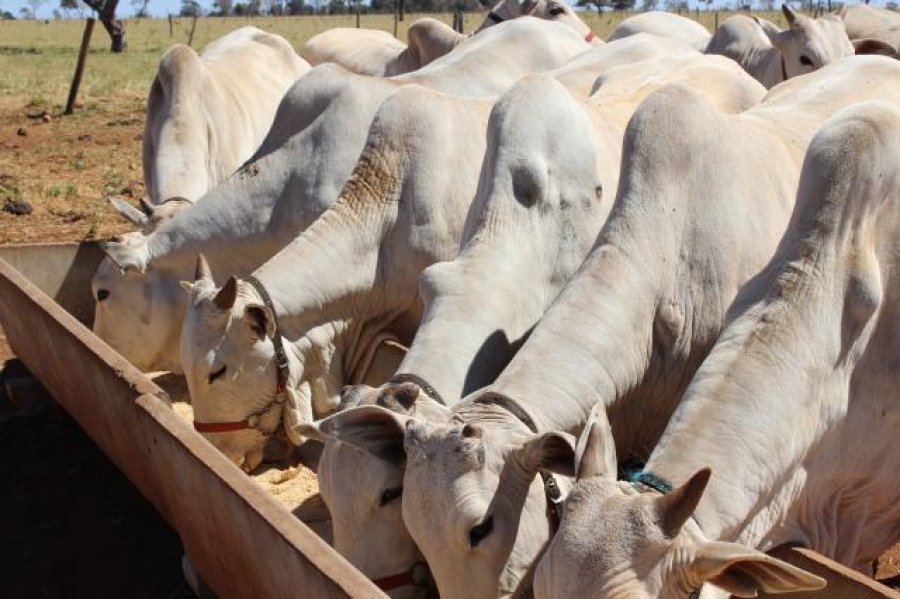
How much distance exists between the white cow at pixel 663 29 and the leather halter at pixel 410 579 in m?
7.26

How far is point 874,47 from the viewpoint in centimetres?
961

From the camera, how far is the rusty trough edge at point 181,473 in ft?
11.2

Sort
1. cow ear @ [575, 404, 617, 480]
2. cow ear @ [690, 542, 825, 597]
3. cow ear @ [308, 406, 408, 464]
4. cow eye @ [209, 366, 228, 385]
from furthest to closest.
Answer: cow eye @ [209, 366, 228, 385]
cow ear @ [308, 406, 408, 464]
cow ear @ [575, 404, 617, 480]
cow ear @ [690, 542, 825, 597]

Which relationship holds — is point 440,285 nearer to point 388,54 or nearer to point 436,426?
point 436,426

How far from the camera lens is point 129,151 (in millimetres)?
14867

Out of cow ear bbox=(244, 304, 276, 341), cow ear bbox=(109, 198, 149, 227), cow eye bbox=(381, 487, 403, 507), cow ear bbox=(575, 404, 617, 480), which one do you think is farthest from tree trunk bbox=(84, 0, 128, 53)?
cow ear bbox=(575, 404, 617, 480)

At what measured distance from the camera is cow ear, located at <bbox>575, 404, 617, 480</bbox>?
2.84m

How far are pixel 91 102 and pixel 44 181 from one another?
6.85 metres

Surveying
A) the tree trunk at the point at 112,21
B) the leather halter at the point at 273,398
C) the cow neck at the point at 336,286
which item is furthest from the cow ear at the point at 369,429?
the tree trunk at the point at 112,21

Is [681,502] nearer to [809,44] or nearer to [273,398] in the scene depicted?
[273,398]

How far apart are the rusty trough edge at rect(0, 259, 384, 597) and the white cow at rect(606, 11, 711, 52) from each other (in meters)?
5.94

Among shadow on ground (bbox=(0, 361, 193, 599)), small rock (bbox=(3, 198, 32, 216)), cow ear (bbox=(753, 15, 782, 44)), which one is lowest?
small rock (bbox=(3, 198, 32, 216))

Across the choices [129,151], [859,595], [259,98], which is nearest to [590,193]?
[859,595]

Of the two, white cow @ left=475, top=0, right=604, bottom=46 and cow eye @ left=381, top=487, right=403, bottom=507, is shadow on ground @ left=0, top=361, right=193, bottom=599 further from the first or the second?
white cow @ left=475, top=0, right=604, bottom=46
